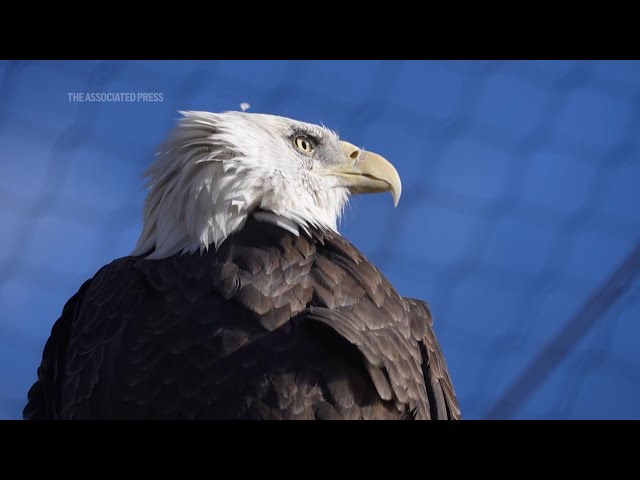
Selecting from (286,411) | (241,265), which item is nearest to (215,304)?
(241,265)

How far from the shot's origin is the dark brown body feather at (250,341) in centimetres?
304

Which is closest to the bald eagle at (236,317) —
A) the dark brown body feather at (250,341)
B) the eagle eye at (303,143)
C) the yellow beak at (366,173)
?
the dark brown body feather at (250,341)

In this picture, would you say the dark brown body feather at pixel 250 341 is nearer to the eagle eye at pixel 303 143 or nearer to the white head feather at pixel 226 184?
the white head feather at pixel 226 184

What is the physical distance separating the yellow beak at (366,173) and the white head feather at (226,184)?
0.08 metres

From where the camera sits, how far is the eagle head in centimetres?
357

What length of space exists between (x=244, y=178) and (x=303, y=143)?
466mm

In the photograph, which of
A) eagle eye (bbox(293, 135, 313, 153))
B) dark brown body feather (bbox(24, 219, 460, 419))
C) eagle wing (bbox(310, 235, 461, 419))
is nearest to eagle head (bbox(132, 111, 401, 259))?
eagle eye (bbox(293, 135, 313, 153))

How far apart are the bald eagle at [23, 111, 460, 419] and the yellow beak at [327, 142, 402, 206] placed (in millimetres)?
253

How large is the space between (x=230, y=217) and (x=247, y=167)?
0.75ft

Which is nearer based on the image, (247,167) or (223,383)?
(223,383)

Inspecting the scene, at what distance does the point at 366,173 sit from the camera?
4086 mm

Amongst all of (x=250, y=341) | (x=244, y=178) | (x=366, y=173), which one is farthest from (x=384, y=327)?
(x=366, y=173)

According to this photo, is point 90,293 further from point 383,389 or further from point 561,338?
point 561,338

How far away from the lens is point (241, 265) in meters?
3.28
